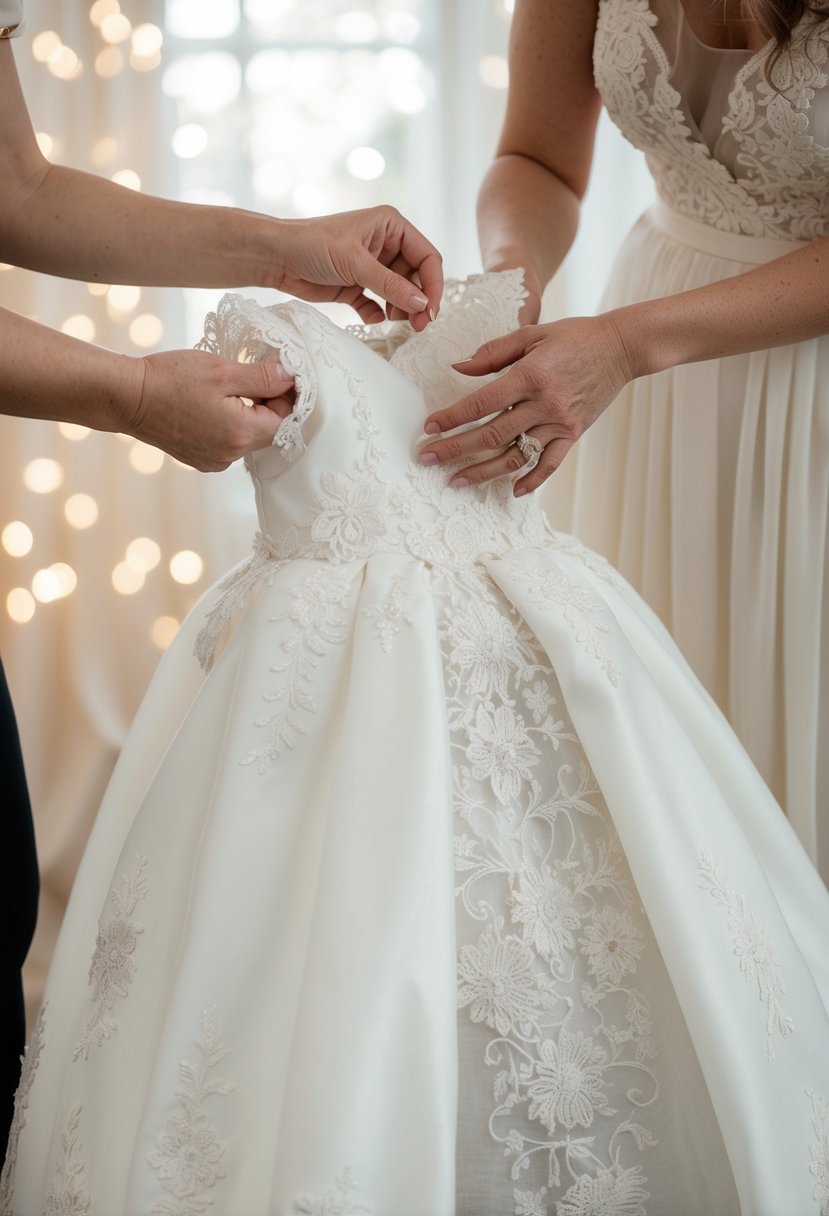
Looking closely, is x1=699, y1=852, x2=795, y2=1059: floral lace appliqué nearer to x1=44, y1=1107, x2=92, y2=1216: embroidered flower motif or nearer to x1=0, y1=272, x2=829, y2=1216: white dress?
x1=0, y1=272, x2=829, y2=1216: white dress

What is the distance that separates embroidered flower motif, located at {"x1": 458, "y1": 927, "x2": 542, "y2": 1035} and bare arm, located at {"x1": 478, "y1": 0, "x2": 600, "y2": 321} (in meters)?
0.85

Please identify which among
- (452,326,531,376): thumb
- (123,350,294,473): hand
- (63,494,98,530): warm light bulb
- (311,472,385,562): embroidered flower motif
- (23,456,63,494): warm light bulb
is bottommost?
(311,472,385,562): embroidered flower motif

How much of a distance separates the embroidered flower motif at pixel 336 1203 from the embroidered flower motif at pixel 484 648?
0.37 m

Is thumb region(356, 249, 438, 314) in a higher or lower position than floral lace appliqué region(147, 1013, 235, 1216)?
higher

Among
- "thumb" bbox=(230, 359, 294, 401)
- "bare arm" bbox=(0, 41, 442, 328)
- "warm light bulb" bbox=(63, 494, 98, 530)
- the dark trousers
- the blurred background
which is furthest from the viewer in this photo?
"warm light bulb" bbox=(63, 494, 98, 530)

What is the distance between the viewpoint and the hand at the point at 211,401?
2.95ft

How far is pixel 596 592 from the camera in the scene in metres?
0.99

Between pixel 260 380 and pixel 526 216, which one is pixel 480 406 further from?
pixel 526 216

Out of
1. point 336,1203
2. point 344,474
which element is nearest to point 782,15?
point 344,474

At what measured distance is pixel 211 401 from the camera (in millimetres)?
896

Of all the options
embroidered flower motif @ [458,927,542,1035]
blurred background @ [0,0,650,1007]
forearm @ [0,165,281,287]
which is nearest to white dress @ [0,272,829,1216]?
embroidered flower motif @ [458,927,542,1035]

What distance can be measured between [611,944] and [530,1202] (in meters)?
0.20

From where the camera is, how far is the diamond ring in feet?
3.28

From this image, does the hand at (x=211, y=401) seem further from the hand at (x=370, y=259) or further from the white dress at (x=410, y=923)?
the hand at (x=370, y=259)
